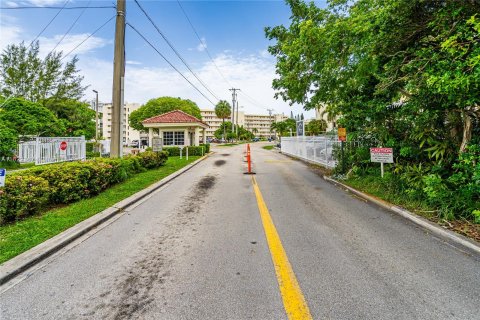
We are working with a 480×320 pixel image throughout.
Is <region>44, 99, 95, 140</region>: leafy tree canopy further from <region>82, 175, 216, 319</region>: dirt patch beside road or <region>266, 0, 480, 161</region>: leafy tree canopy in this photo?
<region>82, 175, 216, 319</region>: dirt patch beside road

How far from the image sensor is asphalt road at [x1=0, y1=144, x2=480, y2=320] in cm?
→ 244

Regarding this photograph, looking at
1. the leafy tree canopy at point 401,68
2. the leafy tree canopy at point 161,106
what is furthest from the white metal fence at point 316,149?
the leafy tree canopy at point 161,106

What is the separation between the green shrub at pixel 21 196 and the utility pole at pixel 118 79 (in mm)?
4715

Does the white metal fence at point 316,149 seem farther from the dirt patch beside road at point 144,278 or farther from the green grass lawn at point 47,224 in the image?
the green grass lawn at point 47,224

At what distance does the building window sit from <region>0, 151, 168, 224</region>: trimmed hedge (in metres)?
16.8

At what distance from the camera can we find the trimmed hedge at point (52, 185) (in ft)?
16.0

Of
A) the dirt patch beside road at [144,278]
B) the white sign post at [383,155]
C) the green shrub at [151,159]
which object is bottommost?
the dirt patch beside road at [144,278]

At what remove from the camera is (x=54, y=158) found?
15586mm

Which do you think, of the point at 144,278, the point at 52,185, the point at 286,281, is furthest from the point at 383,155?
Answer: the point at 52,185

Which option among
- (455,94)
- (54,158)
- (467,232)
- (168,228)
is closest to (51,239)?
(168,228)

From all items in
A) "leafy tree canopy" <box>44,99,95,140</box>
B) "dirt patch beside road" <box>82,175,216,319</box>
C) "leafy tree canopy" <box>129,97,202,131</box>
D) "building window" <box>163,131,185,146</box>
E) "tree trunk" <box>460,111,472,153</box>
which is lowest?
"dirt patch beside road" <box>82,175,216,319</box>

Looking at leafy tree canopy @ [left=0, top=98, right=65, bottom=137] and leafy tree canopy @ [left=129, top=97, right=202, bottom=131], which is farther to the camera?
leafy tree canopy @ [left=129, top=97, right=202, bottom=131]

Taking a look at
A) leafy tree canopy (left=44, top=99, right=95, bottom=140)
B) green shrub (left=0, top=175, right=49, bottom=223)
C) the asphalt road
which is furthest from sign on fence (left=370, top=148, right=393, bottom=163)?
leafy tree canopy (left=44, top=99, right=95, bottom=140)

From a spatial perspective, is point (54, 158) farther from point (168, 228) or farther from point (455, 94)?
point (455, 94)
